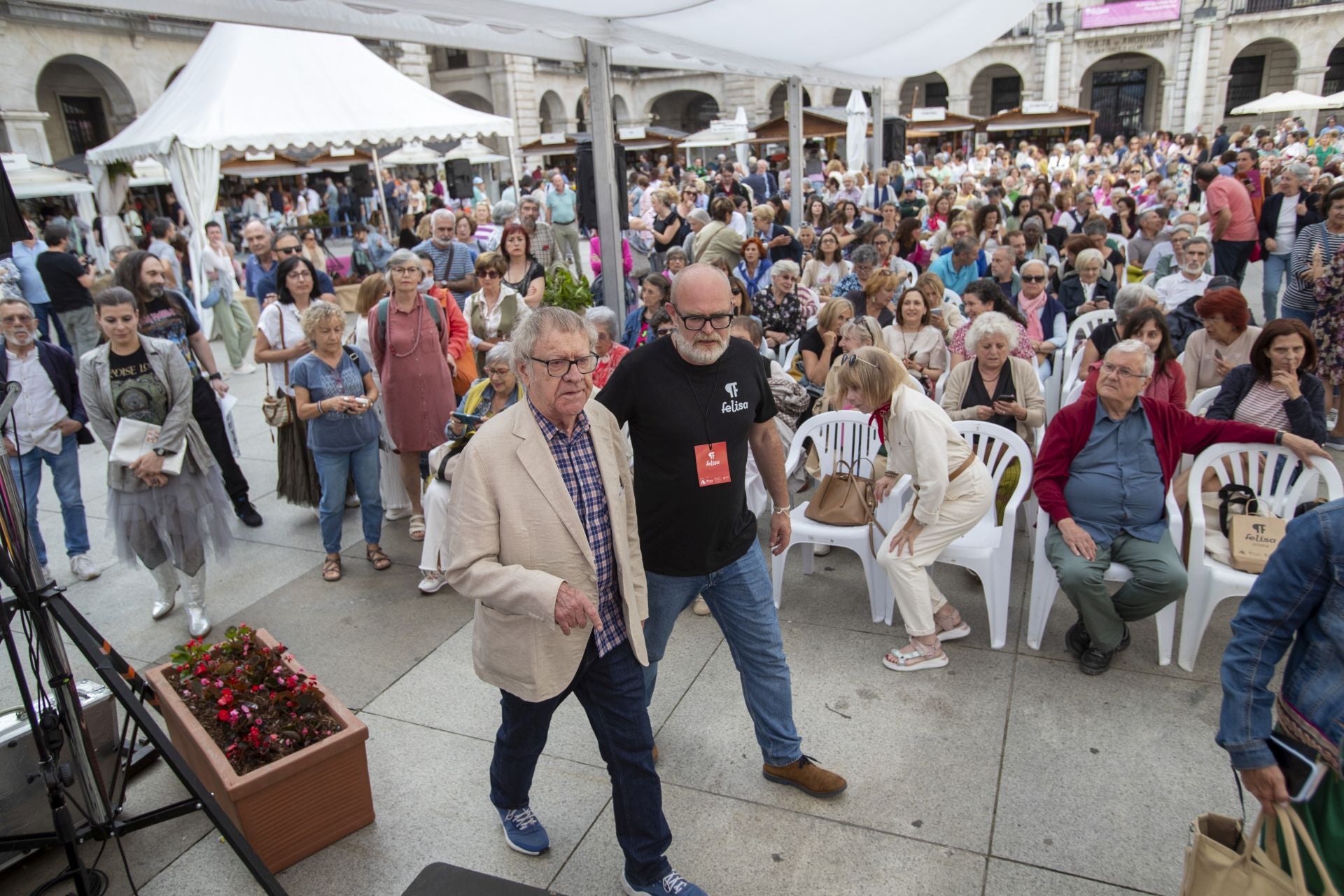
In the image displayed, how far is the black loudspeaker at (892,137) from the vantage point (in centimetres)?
1597

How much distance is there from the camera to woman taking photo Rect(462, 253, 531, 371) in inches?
248

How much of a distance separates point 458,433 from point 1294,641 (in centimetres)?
355

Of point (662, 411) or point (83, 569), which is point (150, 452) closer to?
point (83, 569)

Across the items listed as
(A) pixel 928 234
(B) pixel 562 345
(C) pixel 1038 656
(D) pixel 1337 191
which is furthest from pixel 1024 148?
(B) pixel 562 345

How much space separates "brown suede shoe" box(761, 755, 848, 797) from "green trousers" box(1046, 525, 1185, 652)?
4.49 feet

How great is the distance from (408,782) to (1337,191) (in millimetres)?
7856

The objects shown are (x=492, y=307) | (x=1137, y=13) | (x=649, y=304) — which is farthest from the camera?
(x=1137, y=13)

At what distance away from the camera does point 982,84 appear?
4488 cm

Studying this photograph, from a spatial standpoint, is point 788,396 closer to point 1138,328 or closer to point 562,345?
point 1138,328

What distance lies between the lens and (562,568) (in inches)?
94.7

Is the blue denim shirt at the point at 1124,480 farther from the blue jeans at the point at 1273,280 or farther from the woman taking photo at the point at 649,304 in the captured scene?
the blue jeans at the point at 1273,280

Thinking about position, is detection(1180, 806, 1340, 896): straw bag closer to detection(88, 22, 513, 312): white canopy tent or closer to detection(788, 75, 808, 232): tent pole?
detection(788, 75, 808, 232): tent pole

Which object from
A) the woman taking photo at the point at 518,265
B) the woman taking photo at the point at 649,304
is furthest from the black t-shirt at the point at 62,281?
the woman taking photo at the point at 649,304

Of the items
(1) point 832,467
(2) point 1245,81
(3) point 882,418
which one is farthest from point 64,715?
(2) point 1245,81
